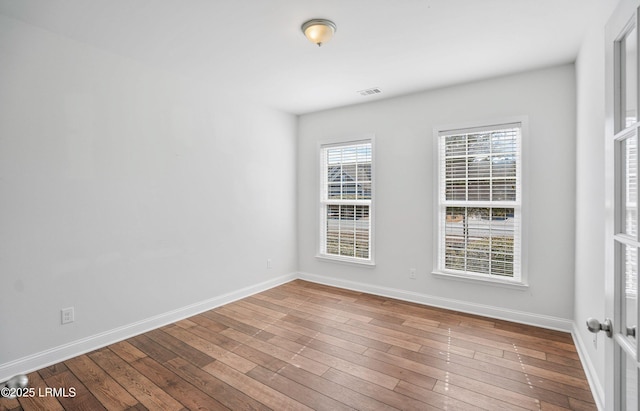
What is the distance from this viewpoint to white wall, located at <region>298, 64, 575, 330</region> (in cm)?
307

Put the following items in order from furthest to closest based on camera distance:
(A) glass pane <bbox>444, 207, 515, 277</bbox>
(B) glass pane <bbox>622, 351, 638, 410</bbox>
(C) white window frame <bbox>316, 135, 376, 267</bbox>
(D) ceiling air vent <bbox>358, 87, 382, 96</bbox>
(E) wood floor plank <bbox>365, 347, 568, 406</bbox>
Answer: (C) white window frame <bbox>316, 135, 376, 267</bbox>, (D) ceiling air vent <bbox>358, 87, 382, 96</bbox>, (A) glass pane <bbox>444, 207, 515, 277</bbox>, (E) wood floor plank <bbox>365, 347, 568, 406</bbox>, (B) glass pane <bbox>622, 351, 638, 410</bbox>

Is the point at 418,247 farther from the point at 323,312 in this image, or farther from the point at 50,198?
the point at 50,198

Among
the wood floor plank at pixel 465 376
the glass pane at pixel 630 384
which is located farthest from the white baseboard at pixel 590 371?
the glass pane at pixel 630 384

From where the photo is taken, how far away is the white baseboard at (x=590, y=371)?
1927mm

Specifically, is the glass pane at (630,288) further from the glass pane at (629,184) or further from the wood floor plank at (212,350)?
the wood floor plank at (212,350)

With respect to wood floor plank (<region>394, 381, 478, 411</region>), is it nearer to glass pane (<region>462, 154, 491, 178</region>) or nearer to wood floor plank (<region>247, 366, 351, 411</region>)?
wood floor plank (<region>247, 366, 351, 411</region>)

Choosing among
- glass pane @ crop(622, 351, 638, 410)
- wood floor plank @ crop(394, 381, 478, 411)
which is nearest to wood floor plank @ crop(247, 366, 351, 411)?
wood floor plank @ crop(394, 381, 478, 411)

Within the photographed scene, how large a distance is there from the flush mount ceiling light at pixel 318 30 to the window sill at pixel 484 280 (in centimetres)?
283

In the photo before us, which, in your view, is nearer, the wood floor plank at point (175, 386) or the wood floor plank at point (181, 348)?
the wood floor plank at point (175, 386)

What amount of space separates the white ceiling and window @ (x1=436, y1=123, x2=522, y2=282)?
693 millimetres

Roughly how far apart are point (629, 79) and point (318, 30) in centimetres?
194

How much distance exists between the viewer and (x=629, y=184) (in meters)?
1.06

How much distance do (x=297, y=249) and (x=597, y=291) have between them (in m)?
3.70

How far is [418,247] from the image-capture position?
3.88m
